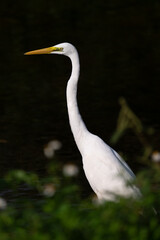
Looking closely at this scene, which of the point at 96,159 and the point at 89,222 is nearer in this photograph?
the point at 89,222

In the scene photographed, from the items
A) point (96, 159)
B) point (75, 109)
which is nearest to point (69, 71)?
point (75, 109)

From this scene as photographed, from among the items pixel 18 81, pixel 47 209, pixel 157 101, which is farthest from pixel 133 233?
pixel 18 81

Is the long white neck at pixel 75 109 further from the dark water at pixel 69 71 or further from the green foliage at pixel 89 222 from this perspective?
the green foliage at pixel 89 222

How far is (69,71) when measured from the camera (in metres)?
10.3

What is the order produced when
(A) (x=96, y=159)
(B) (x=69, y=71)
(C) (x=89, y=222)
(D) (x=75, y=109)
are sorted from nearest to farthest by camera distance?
(C) (x=89, y=222), (A) (x=96, y=159), (D) (x=75, y=109), (B) (x=69, y=71)

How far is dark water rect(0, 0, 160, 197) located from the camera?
24.5 feet

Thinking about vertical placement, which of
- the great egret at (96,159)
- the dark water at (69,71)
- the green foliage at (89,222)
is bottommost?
the dark water at (69,71)

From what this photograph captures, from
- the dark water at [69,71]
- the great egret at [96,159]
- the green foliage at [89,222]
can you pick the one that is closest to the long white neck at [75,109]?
the great egret at [96,159]

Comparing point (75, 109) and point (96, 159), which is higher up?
point (75, 109)

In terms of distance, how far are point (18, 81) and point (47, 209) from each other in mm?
6831

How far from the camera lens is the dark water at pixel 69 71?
7461mm

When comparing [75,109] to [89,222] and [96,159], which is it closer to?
[96,159]

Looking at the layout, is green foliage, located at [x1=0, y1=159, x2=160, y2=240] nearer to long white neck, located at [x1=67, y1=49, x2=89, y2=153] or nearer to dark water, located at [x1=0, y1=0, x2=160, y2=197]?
long white neck, located at [x1=67, y1=49, x2=89, y2=153]

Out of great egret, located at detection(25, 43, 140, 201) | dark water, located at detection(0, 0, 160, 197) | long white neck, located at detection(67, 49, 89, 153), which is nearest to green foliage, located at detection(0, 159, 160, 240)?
A: great egret, located at detection(25, 43, 140, 201)
